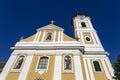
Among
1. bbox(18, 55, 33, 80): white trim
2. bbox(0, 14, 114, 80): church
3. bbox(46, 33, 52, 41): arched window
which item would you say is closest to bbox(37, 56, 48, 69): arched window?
bbox(0, 14, 114, 80): church

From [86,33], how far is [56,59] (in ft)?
27.2

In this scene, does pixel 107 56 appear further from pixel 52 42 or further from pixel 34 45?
pixel 34 45

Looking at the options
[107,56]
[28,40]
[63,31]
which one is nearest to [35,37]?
[28,40]

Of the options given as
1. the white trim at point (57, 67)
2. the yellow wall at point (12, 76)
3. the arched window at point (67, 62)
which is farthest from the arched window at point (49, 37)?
the yellow wall at point (12, 76)

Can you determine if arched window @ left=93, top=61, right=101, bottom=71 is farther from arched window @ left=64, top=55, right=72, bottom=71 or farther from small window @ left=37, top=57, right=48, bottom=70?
small window @ left=37, top=57, right=48, bottom=70

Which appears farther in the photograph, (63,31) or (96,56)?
(63,31)

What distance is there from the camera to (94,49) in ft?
66.4

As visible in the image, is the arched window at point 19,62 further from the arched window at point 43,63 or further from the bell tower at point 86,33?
the bell tower at point 86,33

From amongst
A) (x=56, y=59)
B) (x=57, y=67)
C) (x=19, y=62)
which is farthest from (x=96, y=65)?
(x=19, y=62)

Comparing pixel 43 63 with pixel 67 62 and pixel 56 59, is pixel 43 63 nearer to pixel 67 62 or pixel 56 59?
pixel 56 59

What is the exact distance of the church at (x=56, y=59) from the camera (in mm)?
15473

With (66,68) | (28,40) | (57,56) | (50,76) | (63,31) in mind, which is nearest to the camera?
(50,76)

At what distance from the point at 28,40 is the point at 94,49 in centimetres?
817

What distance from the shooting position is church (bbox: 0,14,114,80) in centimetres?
1547
